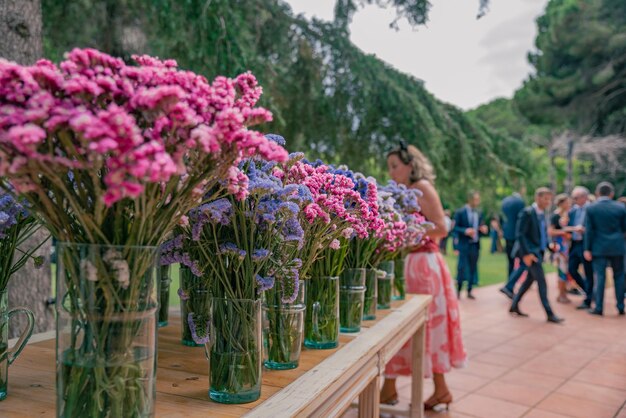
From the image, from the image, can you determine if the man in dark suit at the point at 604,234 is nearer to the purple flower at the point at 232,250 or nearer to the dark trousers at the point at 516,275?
the dark trousers at the point at 516,275

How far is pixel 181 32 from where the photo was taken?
361 cm

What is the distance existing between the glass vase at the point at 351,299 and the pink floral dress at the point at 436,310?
1391 millimetres

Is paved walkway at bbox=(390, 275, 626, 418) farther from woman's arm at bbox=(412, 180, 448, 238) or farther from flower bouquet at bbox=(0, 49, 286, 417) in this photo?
flower bouquet at bbox=(0, 49, 286, 417)

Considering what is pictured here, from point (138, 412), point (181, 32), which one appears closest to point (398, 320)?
point (138, 412)

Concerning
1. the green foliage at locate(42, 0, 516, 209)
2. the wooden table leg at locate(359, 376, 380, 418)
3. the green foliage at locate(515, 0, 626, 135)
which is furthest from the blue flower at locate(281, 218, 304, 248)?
the green foliage at locate(515, 0, 626, 135)

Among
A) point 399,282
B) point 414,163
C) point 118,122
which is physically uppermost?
point 414,163

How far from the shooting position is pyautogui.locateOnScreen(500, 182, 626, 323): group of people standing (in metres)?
6.51

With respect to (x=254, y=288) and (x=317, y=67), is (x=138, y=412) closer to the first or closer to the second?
(x=254, y=288)

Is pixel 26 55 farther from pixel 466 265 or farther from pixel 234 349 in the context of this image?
pixel 466 265

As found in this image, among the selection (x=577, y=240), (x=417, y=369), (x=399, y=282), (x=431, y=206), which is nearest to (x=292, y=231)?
(x=399, y=282)

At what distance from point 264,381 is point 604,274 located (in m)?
6.79

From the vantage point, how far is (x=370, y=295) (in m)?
2.10

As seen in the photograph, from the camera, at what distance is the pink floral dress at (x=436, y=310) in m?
3.27

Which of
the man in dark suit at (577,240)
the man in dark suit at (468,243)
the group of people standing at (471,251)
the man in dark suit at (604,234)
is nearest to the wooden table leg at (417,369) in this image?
the group of people standing at (471,251)
